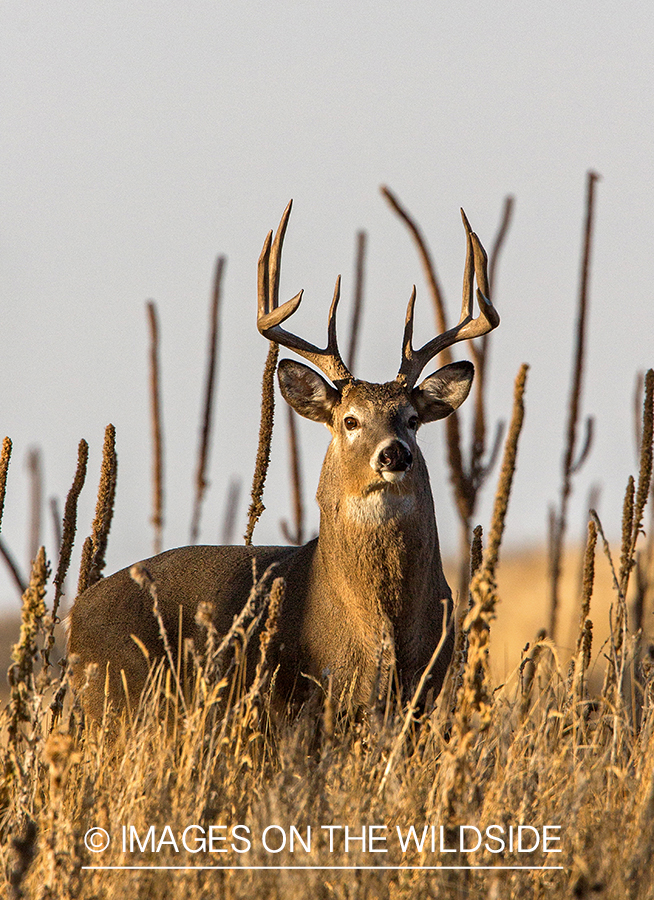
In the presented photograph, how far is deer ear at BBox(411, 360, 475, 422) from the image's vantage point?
7.13 metres

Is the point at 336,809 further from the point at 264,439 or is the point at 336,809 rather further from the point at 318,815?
the point at 264,439

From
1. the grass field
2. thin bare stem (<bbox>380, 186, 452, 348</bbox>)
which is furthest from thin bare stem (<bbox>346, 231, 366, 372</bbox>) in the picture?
the grass field

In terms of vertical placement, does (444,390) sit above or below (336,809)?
above

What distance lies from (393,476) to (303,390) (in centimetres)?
113

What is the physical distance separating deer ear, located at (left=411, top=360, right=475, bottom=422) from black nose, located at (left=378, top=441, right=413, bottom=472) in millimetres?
1005

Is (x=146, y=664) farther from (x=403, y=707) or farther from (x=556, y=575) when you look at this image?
(x=556, y=575)

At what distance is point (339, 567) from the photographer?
20.4ft

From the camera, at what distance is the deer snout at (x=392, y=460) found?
19.9 ft

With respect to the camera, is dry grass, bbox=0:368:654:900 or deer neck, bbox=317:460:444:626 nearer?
dry grass, bbox=0:368:654:900

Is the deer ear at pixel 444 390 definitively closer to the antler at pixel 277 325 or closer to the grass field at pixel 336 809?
the antler at pixel 277 325

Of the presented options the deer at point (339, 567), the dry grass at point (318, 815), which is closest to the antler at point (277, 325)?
the deer at point (339, 567)

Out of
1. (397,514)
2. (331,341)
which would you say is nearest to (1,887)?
(397,514)

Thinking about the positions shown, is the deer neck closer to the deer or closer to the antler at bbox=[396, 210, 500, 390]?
the deer

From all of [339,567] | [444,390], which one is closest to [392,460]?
[339,567]
